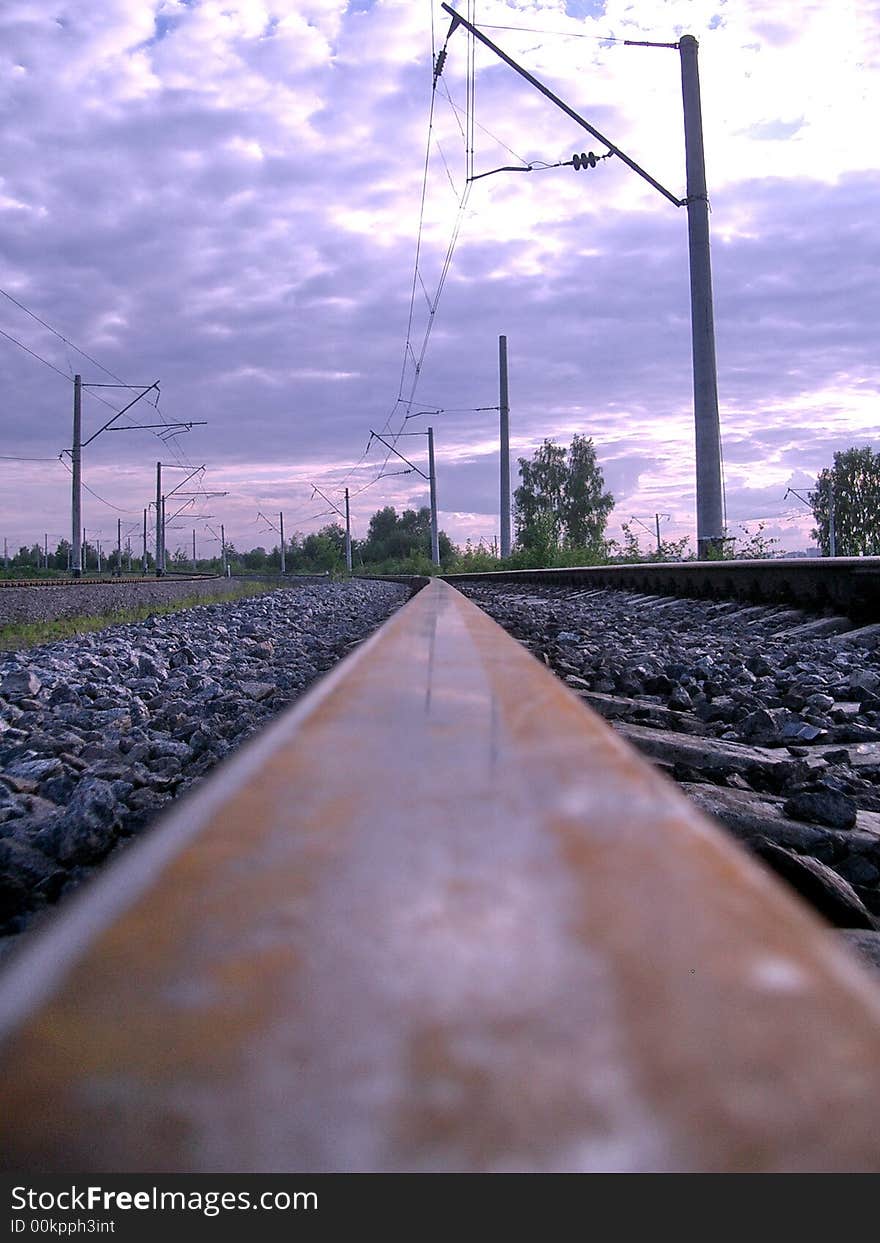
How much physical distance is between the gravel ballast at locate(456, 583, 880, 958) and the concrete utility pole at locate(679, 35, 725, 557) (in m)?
6.04

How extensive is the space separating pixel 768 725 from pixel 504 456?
81.0ft

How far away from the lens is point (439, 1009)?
0.35 m

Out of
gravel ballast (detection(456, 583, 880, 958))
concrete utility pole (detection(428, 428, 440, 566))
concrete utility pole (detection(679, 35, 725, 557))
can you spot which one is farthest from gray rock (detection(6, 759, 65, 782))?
concrete utility pole (detection(428, 428, 440, 566))

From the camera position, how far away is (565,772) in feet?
2.31

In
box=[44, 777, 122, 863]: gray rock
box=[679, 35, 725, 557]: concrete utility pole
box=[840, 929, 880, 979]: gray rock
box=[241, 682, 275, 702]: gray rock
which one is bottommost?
box=[44, 777, 122, 863]: gray rock

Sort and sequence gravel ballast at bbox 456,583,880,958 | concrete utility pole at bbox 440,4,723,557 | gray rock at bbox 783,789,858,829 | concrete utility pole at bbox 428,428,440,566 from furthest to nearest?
concrete utility pole at bbox 428,428,440,566 → concrete utility pole at bbox 440,4,723,557 → gray rock at bbox 783,789,858,829 → gravel ballast at bbox 456,583,880,958

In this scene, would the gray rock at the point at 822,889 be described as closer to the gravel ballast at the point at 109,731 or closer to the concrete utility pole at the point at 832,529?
the gravel ballast at the point at 109,731

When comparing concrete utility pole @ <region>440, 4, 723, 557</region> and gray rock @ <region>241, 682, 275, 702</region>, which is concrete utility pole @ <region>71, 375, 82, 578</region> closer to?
concrete utility pole @ <region>440, 4, 723, 557</region>

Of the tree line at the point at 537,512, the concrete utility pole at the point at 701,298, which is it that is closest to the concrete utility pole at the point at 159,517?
the tree line at the point at 537,512

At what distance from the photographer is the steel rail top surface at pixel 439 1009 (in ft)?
0.97

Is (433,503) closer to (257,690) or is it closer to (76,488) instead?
(76,488)

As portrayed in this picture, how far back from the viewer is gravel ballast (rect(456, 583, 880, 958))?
1540 millimetres

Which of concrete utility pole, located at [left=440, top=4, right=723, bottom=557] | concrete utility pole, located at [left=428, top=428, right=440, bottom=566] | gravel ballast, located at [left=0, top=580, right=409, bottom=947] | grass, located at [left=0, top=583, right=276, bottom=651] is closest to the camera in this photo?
gravel ballast, located at [left=0, top=580, right=409, bottom=947]
